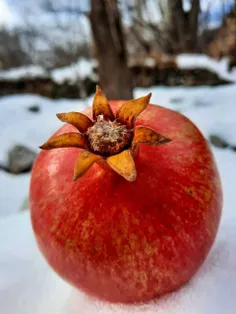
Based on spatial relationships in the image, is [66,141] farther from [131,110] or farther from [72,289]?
[72,289]

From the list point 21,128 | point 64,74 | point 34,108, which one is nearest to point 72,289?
point 21,128

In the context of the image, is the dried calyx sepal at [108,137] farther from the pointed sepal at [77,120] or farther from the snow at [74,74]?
the snow at [74,74]

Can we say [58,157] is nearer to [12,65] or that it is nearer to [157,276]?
[157,276]

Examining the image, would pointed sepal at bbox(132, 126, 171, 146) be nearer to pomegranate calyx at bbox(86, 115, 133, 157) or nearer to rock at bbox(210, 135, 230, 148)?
pomegranate calyx at bbox(86, 115, 133, 157)

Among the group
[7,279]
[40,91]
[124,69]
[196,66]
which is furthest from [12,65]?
[7,279]

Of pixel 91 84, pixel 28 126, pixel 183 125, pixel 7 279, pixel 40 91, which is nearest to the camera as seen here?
pixel 183 125

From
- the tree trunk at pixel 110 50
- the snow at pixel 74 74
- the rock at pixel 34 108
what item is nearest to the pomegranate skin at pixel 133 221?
the tree trunk at pixel 110 50
